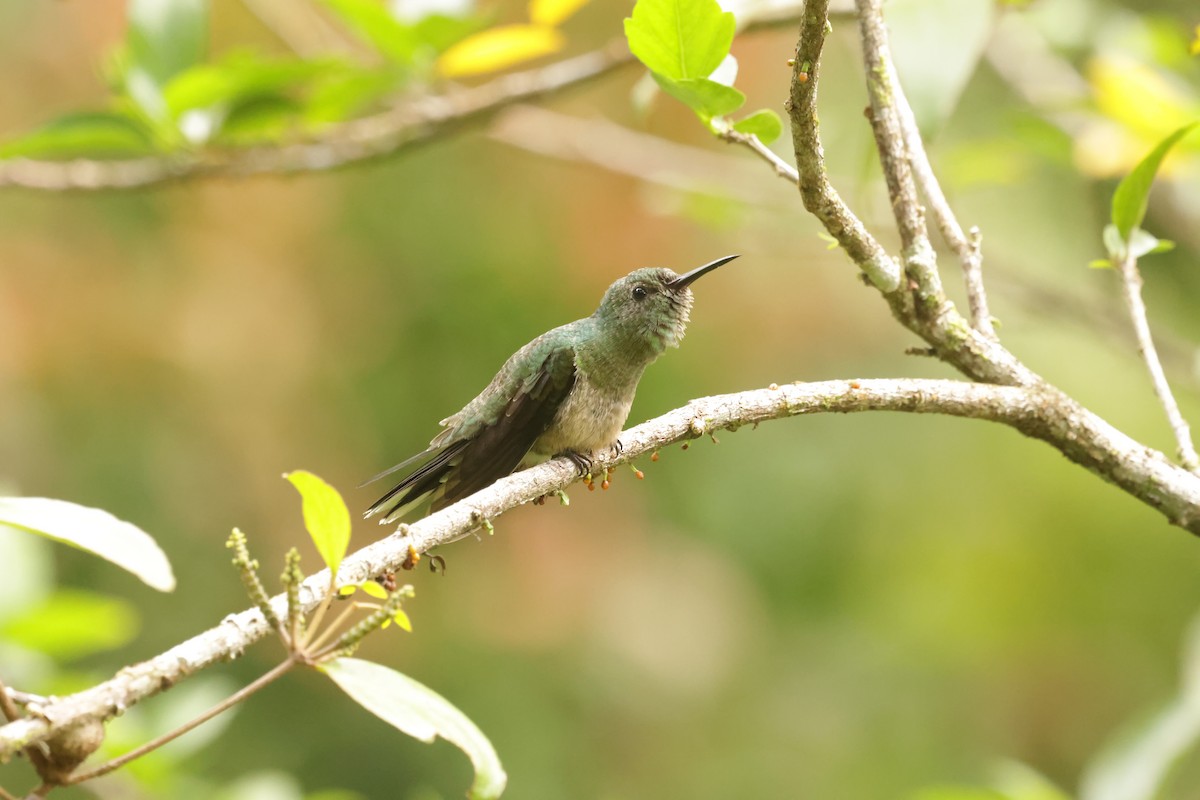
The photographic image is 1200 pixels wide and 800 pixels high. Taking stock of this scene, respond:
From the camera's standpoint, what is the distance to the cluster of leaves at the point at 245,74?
3.68m

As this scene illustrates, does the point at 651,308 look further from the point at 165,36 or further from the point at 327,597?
the point at 327,597

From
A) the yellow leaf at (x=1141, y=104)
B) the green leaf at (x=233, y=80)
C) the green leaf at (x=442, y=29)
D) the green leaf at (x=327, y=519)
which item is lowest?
the green leaf at (x=327, y=519)

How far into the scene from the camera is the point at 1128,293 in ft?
8.56

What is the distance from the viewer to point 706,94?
221 centimetres

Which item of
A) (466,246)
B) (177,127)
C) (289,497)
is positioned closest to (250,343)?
(289,497)

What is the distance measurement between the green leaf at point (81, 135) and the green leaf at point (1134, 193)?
3.00 metres

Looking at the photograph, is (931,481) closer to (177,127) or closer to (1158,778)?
(1158,778)

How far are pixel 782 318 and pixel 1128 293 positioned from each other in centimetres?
497

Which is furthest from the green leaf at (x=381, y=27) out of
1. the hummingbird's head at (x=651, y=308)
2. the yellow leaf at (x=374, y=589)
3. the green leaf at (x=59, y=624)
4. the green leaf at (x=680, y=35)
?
the yellow leaf at (x=374, y=589)

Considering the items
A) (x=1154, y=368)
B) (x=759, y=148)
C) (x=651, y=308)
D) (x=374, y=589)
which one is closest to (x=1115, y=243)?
(x=1154, y=368)

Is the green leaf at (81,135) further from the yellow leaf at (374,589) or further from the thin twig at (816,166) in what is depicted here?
the thin twig at (816,166)

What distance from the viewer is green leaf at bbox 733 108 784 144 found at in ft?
7.42

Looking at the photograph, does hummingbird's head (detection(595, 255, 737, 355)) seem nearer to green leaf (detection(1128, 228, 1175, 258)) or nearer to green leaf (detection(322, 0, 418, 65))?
green leaf (detection(322, 0, 418, 65))

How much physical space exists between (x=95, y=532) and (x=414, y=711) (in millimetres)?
504
